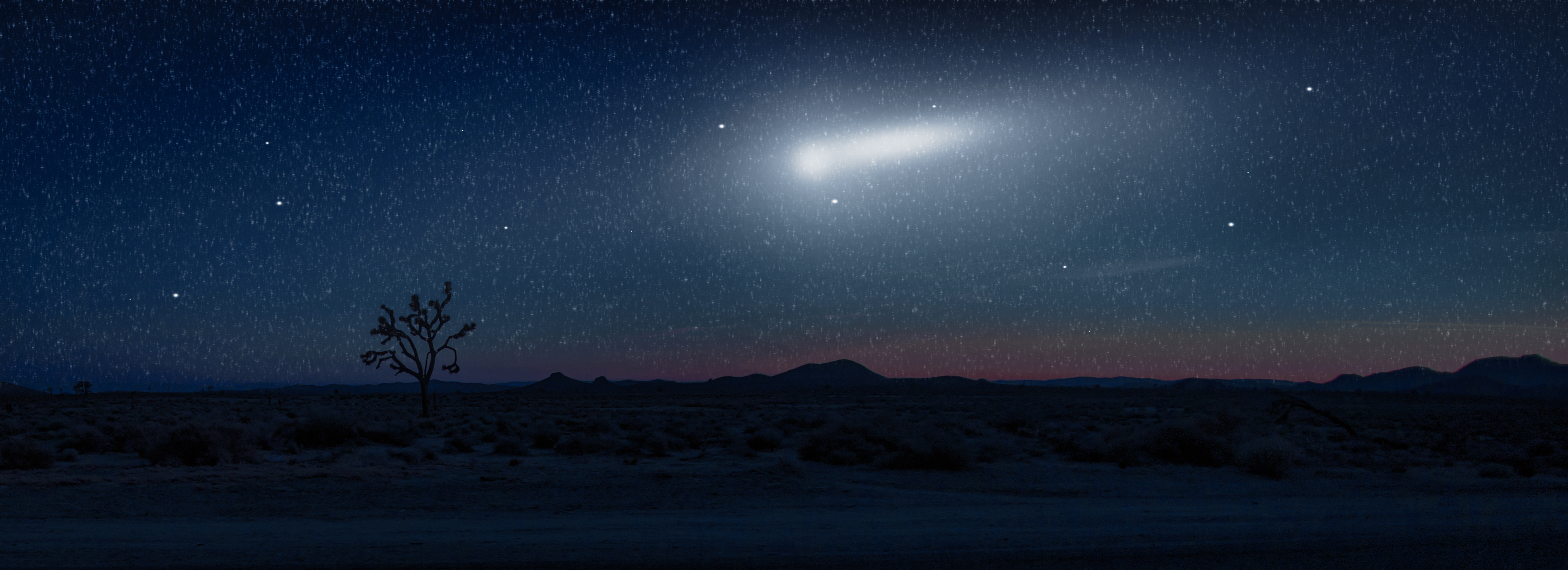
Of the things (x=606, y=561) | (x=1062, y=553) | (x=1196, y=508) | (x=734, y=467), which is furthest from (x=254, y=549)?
(x=1196, y=508)

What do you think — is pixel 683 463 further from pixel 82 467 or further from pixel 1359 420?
pixel 1359 420

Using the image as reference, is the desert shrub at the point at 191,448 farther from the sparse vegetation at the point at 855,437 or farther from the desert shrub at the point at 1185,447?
the desert shrub at the point at 1185,447

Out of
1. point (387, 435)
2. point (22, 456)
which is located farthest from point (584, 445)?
point (22, 456)

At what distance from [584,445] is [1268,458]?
17.8 meters

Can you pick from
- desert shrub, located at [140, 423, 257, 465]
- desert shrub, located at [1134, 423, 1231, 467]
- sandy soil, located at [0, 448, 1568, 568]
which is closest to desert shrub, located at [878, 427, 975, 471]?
sandy soil, located at [0, 448, 1568, 568]

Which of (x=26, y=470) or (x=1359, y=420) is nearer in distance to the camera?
(x=26, y=470)

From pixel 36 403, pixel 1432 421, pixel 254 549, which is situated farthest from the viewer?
pixel 36 403

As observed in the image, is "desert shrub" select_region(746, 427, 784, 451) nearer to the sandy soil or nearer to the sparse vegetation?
the sparse vegetation

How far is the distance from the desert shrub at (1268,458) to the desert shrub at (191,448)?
24.7 meters

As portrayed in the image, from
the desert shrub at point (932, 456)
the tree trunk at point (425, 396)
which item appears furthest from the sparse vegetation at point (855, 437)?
the tree trunk at point (425, 396)

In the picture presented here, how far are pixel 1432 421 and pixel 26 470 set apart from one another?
5756cm

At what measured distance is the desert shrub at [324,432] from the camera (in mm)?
26844

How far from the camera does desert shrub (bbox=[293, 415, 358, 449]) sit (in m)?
26.8

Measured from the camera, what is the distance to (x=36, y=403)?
71.5 m
